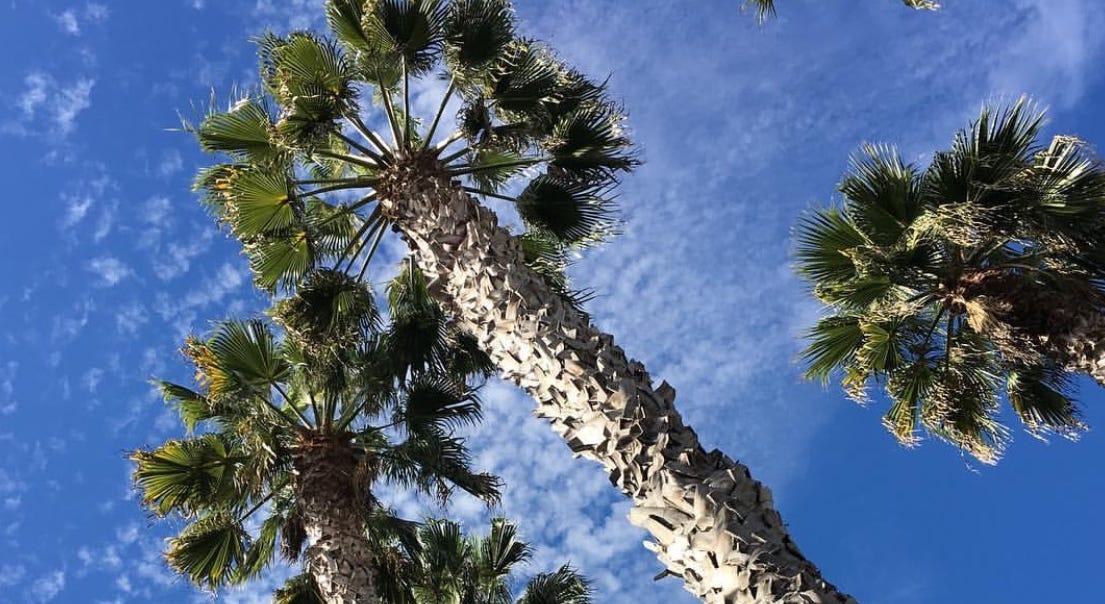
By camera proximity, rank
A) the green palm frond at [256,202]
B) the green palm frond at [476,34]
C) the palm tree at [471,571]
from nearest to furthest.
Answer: the green palm frond at [256,202], the green palm frond at [476,34], the palm tree at [471,571]

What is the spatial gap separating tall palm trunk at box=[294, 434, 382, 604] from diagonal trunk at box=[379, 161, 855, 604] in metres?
3.44

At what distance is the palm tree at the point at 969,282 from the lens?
9055mm

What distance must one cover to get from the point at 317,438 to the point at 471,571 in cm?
296

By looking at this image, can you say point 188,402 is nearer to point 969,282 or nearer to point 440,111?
point 440,111

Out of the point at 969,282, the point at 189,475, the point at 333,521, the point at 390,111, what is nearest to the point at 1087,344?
the point at 969,282

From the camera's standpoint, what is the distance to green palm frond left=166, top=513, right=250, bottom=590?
9.86 meters

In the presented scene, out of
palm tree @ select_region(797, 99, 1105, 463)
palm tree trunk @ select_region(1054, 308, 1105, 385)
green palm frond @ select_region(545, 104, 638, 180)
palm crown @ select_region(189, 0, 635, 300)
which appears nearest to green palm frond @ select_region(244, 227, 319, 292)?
palm crown @ select_region(189, 0, 635, 300)

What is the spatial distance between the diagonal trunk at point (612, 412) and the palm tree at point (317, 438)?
3071 mm

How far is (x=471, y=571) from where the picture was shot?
38.7 feet

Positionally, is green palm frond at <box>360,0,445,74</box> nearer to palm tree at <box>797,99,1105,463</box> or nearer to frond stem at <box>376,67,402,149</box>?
frond stem at <box>376,67,402,149</box>

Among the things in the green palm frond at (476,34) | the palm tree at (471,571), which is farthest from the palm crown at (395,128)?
the palm tree at (471,571)

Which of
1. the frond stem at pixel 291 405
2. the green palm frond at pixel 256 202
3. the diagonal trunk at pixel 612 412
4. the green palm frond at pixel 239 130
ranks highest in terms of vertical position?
the green palm frond at pixel 239 130

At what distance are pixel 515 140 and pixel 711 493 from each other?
595 cm

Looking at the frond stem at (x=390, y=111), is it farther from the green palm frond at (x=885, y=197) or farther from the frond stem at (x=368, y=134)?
the green palm frond at (x=885, y=197)
